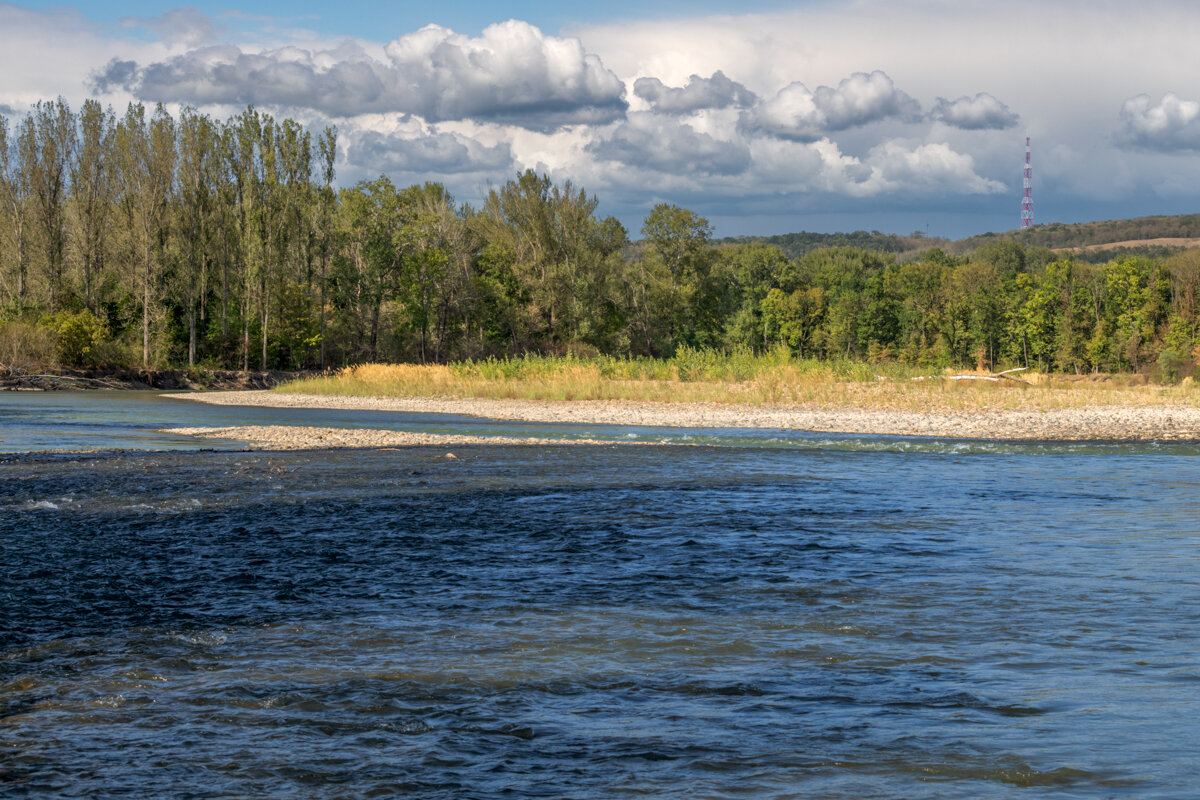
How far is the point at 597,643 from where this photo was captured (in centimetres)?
822

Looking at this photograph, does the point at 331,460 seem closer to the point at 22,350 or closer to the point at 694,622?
the point at 694,622

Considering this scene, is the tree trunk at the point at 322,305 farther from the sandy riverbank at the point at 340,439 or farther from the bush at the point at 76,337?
the sandy riverbank at the point at 340,439

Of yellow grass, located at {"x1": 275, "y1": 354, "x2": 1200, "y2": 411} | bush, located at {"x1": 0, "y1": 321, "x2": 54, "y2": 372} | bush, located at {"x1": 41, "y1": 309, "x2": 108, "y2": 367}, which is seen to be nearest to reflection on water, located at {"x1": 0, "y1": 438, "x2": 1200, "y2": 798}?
yellow grass, located at {"x1": 275, "y1": 354, "x2": 1200, "y2": 411}

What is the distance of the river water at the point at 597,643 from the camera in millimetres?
5586

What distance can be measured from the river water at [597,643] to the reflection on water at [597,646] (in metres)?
0.03

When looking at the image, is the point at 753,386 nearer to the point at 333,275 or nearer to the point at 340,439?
the point at 340,439

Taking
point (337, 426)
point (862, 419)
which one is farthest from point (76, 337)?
point (862, 419)

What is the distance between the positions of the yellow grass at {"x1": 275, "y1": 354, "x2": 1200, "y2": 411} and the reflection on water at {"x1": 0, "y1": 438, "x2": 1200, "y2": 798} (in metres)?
22.8

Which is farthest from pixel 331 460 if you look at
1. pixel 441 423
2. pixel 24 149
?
pixel 24 149

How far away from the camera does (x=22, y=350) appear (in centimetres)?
6128

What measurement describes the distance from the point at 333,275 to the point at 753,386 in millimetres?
41163

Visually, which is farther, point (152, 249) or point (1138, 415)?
point (152, 249)

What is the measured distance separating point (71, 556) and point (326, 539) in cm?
297

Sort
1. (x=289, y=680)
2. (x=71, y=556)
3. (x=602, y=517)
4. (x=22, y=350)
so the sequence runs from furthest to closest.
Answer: (x=22, y=350) → (x=602, y=517) → (x=71, y=556) → (x=289, y=680)
